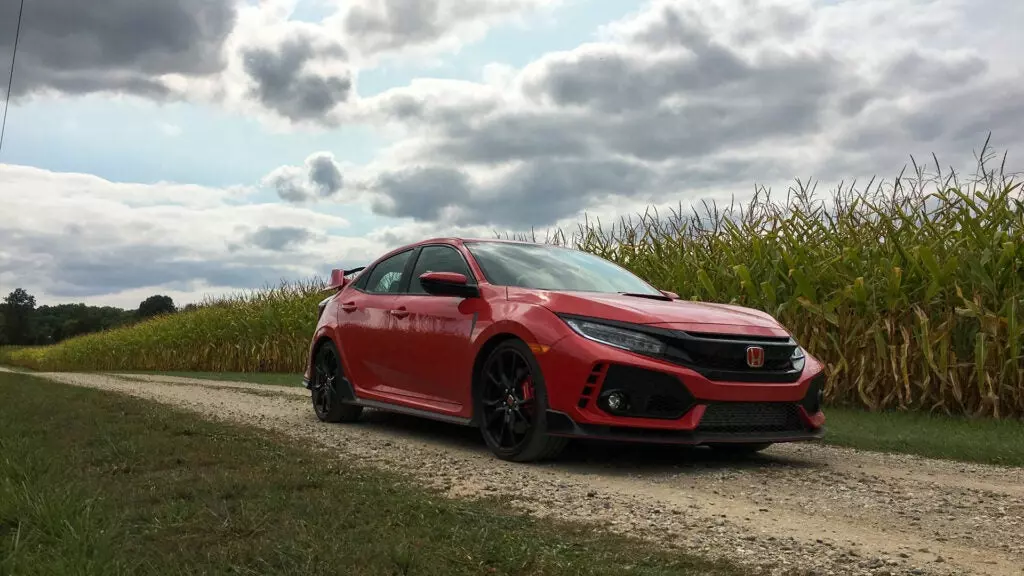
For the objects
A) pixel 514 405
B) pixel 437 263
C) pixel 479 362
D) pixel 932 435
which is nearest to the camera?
pixel 514 405

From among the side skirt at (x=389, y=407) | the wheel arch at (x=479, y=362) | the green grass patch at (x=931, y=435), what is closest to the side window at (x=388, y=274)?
the side skirt at (x=389, y=407)

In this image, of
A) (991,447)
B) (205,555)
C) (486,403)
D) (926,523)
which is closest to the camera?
(205,555)

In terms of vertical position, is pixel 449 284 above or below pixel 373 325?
above

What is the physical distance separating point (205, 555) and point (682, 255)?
9.65 m

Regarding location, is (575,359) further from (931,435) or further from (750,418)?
(931,435)

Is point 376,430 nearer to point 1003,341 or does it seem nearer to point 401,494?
point 401,494

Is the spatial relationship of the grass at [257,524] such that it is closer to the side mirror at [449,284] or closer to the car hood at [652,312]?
the side mirror at [449,284]

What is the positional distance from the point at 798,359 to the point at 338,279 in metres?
4.81

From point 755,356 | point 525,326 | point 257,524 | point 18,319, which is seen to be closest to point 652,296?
point 755,356

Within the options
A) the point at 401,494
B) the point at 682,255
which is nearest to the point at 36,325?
the point at 682,255

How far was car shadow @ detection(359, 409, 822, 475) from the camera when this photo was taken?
6.11m

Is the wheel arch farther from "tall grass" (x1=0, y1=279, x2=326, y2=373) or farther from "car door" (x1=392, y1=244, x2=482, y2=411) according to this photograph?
"tall grass" (x1=0, y1=279, x2=326, y2=373)

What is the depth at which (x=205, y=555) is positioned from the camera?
3.67 metres

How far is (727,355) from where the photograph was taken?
19.3 feet
